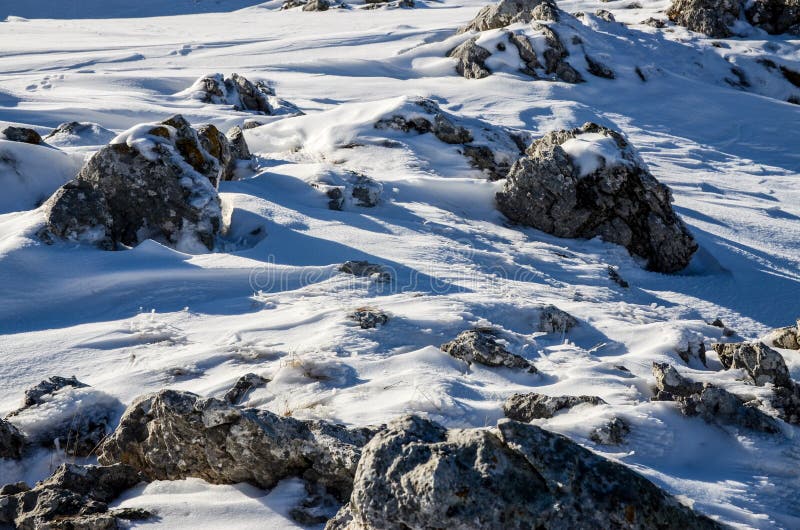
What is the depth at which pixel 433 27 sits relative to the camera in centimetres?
2069

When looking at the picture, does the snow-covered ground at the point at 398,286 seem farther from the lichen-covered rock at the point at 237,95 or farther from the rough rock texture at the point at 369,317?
the lichen-covered rock at the point at 237,95

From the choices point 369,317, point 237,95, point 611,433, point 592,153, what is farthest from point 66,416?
point 237,95

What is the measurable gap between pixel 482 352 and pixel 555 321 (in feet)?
3.20

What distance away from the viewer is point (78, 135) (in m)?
8.64

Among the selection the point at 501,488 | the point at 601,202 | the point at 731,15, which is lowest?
the point at 601,202

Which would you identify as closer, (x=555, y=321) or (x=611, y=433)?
(x=611, y=433)

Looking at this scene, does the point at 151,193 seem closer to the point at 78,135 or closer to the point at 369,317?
the point at 369,317

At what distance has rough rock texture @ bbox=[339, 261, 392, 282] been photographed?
213 inches

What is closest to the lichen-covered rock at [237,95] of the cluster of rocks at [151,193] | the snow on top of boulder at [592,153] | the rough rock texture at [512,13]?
the snow on top of boulder at [592,153]

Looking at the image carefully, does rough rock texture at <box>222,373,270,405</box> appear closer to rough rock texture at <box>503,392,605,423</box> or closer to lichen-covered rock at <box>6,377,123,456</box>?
lichen-covered rock at <box>6,377,123,456</box>

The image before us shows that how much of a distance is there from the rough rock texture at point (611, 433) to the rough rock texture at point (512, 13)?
15.8 meters

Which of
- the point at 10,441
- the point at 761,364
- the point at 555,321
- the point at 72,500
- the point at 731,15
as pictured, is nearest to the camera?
the point at 72,500

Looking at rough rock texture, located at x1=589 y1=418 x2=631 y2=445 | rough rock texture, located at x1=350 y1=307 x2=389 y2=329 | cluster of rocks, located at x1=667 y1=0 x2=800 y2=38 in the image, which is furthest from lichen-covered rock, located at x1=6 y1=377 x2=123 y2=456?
cluster of rocks, located at x1=667 y1=0 x2=800 y2=38

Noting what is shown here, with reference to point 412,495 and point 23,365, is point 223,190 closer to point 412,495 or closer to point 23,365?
point 23,365
